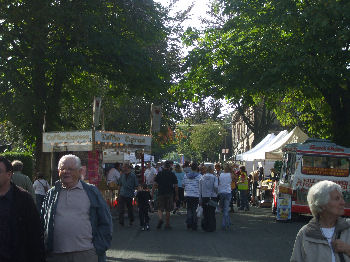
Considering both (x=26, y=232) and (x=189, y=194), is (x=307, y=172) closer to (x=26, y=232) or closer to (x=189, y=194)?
(x=189, y=194)

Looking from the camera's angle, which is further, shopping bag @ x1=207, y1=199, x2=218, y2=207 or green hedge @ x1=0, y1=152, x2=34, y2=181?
green hedge @ x1=0, y1=152, x2=34, y2=181

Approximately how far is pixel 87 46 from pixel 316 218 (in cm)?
2005

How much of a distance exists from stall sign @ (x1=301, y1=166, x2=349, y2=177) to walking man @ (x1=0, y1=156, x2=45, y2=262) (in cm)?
1609

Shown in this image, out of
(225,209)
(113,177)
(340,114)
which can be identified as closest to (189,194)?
(225,209)

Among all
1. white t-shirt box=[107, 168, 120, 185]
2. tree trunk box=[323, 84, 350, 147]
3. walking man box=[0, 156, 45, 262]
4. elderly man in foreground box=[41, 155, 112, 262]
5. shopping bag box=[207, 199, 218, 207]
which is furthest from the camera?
tree trunk box=[323, 84, 350, 147]

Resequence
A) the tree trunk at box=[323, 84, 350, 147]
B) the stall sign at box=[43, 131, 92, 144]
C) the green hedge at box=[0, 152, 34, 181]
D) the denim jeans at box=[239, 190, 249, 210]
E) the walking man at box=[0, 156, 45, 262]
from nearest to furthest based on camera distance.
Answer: the walking man at box=[0, 156, 45, 262] → the stall sign at box=[43, 131, 92, 144] → the green hedge at box=[0, 152, 34, 181] → the denim jeans at box=[239, 190, 249, 210] → the tree trunk at box=[323, 84, 350, 147]

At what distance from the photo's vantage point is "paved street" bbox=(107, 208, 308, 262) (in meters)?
11.9

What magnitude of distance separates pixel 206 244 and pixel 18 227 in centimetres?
886

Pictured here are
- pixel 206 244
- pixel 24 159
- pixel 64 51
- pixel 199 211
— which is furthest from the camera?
pixel 24 159

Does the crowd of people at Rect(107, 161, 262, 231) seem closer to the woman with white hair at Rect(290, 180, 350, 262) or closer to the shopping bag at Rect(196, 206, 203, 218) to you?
the shopping bag at Rect(196, 206, 203, 218)

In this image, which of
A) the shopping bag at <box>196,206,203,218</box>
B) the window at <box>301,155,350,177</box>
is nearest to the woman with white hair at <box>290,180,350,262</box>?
the shopping bag at <box>196,206,203,218</box>

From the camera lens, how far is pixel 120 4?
25.5 m

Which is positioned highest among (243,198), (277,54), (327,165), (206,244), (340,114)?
(277,54)

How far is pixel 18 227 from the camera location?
5.52m
